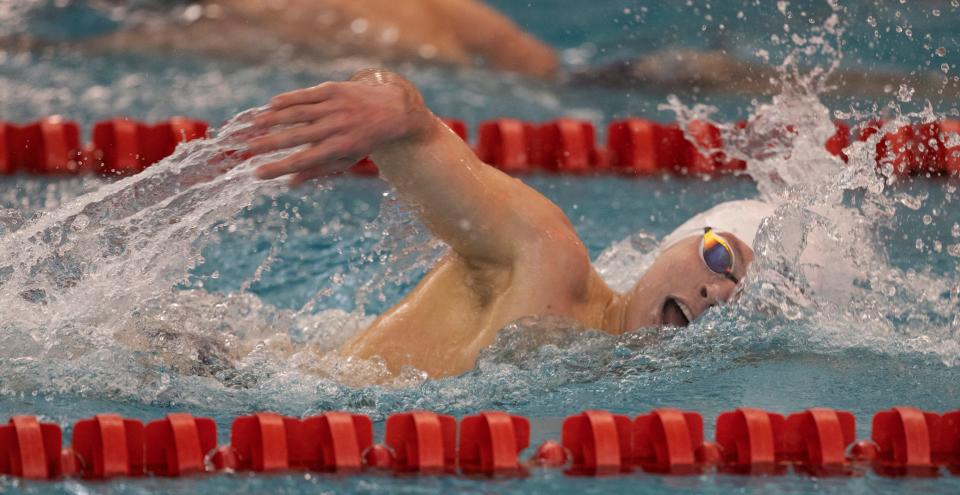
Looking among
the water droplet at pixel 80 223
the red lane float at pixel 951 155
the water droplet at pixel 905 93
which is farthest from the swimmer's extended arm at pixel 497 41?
the water droplet at pixel 80 223

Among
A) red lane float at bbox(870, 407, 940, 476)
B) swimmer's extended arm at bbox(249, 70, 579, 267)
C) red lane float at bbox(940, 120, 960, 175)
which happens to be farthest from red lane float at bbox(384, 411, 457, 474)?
red lane float at bbox(940, 120, 960, 175)

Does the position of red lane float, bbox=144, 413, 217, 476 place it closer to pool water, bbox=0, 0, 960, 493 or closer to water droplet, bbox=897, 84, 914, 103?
pool water, bbox=0, 0, 960, 493

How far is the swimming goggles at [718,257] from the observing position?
241 cm

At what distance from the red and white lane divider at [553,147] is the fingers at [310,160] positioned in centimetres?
222

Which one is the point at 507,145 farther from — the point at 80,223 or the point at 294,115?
the point at 294,115

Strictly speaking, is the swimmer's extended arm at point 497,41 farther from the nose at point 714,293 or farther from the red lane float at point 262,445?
the red lane float at point 262,445

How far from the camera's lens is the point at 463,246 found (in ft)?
7.70

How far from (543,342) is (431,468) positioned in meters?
0.46

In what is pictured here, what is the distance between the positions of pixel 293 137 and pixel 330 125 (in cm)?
7

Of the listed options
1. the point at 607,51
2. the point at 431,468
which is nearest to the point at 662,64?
the point at 607,51

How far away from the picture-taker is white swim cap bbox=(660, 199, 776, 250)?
261cm

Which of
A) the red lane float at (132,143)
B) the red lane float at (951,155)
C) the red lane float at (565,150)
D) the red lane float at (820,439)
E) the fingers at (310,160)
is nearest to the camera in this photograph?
the fingers at (310,160)

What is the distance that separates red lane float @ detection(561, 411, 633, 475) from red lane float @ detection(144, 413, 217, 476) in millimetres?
601

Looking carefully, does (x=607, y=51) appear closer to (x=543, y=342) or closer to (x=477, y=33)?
(x=477, y=33)
